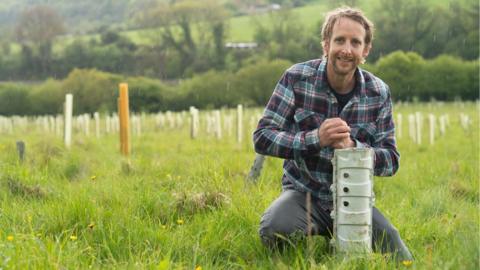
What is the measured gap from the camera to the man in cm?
335

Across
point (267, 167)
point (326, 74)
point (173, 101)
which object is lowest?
point (173, 101)

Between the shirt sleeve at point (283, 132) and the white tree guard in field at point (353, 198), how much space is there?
0.85 ft

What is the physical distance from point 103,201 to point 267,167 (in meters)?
2.57

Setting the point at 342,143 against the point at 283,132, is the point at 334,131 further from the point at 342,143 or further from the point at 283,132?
the point at 283,132

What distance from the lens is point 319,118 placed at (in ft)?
11.4

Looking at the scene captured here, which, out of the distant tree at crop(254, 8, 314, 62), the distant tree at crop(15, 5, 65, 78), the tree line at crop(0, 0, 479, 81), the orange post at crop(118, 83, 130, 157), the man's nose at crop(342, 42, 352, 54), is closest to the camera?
the man's nose at crop(342, 42, 352, 54)

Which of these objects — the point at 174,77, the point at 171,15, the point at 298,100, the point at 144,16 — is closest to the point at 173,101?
the point at 174,77

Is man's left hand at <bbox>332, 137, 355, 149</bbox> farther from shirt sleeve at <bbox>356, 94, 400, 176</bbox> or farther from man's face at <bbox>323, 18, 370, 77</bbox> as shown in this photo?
man's face at <bbox>323, 18, 370, 77</bbox>

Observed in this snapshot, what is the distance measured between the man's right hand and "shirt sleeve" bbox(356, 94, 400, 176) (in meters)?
0.38

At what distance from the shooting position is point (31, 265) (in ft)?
8.86

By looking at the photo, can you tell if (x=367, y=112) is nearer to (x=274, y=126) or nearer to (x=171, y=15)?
(x=274, y=126)

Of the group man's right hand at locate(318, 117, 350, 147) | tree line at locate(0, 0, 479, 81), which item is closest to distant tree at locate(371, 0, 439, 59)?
tree line at locate(0, 0, 479, 81)

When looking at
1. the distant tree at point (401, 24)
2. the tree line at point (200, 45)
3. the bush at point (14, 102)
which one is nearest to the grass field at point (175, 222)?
Result: the bush at point (14, 102)

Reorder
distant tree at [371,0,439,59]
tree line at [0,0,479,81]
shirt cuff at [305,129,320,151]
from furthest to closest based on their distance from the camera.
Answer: distant tree at [371,0,439,59], tree line at [0,0,479,81], shirt cuff at [305,129,320,151]
